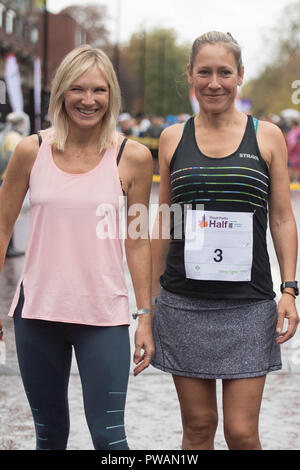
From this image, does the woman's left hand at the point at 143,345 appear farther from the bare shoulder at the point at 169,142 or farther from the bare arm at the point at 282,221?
the bare shoulder at the point at 169,142

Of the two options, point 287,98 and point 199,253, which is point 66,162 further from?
point 287,98

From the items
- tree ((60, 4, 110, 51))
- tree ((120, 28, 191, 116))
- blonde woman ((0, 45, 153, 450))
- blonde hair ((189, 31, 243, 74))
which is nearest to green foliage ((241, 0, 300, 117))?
tree ((120, 28, 191, 116))

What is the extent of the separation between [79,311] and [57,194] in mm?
406

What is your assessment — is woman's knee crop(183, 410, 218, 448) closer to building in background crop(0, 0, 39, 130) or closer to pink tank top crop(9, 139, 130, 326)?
pink tank top crop(9, 139, 130, 326)

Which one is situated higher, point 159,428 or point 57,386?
point 57,386

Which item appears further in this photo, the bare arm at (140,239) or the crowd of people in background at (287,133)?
the crowd of people in background at (287,133)

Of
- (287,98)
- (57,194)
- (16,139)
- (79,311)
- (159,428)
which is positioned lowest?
(159,428)

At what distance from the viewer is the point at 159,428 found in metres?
4.87

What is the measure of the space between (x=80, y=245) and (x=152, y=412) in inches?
93.2

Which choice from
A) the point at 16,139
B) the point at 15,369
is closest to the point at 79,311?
the point at 15,369

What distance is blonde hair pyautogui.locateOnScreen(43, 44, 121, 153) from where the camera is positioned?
10.00 ft

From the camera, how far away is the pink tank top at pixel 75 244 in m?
3.01

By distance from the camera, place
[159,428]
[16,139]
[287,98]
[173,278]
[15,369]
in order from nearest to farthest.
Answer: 1. [173,278]
2. [159,428]
3. [15,369]
4. [16,139]
5. [287,98]

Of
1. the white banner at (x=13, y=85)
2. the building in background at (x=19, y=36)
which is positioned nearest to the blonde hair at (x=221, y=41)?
the white banner at (x=13, y=85)
